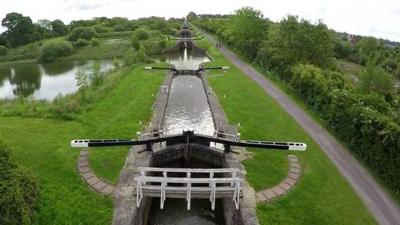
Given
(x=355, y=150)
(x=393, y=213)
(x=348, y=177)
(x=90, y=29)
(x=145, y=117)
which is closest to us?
(x=393, y=213)

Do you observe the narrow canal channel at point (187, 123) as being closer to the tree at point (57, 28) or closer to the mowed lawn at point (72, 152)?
the mowed lawn at point (72, 152)

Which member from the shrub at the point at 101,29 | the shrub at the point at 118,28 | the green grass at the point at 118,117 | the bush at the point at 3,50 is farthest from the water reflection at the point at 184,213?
the shrub at the point at 118,28

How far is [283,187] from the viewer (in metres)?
16.7

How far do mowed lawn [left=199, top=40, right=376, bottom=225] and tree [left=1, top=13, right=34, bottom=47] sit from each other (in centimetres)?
7447

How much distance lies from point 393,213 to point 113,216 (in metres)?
12.0

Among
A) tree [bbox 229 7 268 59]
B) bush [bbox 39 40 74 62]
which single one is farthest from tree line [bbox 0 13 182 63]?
tree [bbox 229 7 268 59]

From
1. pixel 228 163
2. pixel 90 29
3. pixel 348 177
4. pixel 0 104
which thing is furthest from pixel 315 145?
pixel 90 29

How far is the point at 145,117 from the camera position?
25.3 m

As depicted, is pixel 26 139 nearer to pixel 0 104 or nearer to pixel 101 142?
pixel 101 142

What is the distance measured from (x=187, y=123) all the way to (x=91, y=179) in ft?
35.1

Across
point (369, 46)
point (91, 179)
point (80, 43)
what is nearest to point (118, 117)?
point (91, 179)

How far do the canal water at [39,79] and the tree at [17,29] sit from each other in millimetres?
19601

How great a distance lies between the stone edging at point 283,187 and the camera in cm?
1580

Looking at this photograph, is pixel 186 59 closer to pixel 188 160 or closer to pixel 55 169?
pixel 188 160
